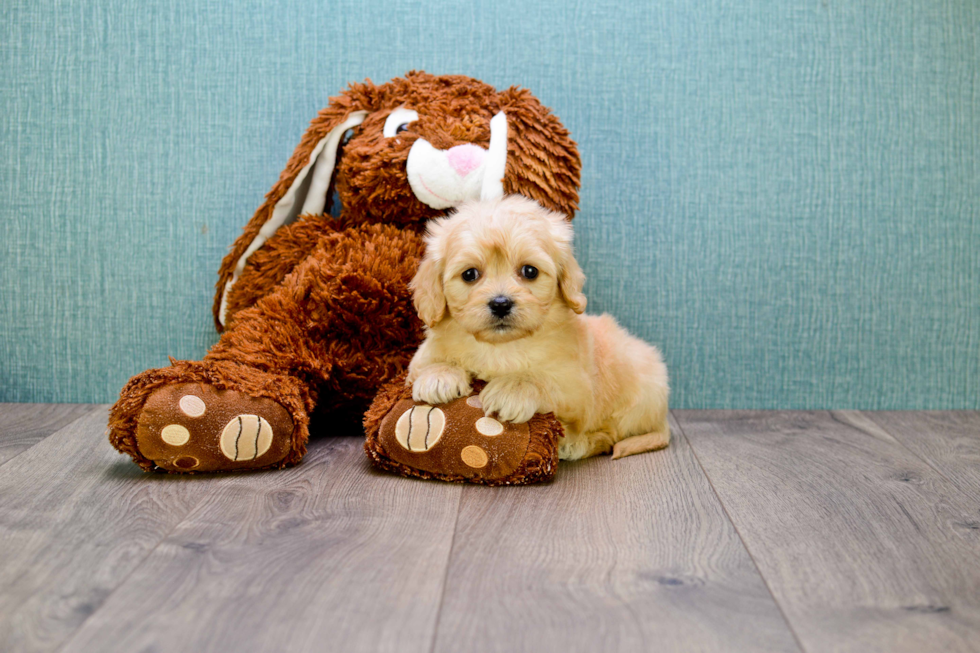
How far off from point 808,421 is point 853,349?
281 millimetres

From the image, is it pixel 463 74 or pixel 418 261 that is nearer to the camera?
pixel 418 261

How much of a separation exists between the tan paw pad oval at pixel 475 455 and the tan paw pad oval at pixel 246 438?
0.41 meters

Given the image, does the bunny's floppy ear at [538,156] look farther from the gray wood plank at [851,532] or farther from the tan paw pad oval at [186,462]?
the tan paw pad oval at [186,462]

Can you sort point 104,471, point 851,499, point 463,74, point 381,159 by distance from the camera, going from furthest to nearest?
point 463,74 → point 381,159 → point 104,471 → point 851,499

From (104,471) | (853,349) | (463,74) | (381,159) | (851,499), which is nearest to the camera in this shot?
(851,499)

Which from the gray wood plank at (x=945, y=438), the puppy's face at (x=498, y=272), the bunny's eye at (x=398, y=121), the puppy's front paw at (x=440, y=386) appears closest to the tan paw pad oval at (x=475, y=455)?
the puppy's front paw at (x=440, y=386)

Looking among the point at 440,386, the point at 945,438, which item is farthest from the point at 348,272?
the point at 945,438

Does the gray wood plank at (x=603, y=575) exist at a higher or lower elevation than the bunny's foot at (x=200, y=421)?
lower

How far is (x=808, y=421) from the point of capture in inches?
86.7

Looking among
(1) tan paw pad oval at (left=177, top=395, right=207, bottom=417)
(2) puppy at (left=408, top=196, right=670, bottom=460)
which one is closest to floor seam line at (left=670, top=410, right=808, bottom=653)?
(2) puppy at (left=408, top=196, right=670, bottom=460)

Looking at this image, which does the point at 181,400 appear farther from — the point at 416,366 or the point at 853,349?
the point at 853,349

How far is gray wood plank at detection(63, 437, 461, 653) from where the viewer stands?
100cm

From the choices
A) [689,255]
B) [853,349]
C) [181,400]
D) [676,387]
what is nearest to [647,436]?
[676,387]

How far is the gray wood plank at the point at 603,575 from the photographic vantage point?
1.02 metres
